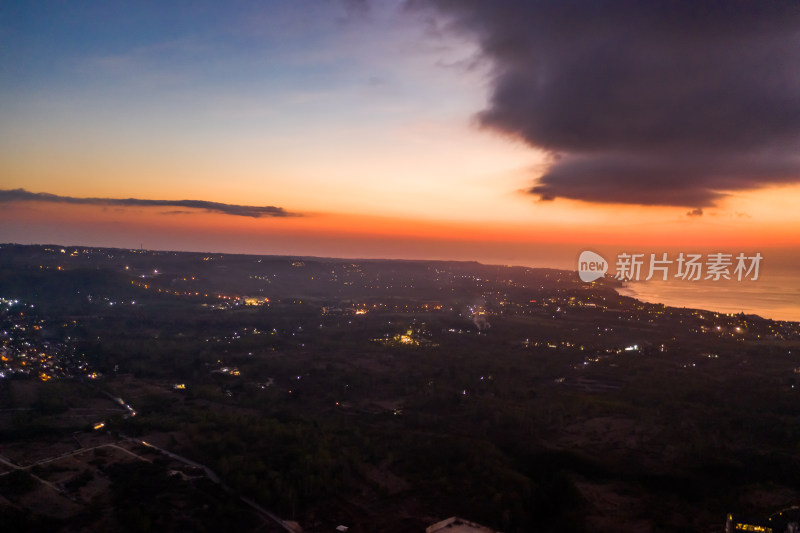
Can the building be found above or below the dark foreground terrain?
above

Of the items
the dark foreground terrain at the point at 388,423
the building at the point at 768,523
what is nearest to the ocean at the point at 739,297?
the dark foreground terrain at the point at 388,423

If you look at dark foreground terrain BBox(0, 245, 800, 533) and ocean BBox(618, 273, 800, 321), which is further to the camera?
ocean BBox(618, 273, 800, 321)

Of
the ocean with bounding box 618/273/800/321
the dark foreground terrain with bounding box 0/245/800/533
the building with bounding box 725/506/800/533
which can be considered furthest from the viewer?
the ocean with bounding box 618/273/800/321

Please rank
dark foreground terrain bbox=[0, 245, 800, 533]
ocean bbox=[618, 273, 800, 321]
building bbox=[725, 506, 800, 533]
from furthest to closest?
ocean bbox=[618, 273, 800, 321] → dark foreground terrain bbox=[0, 245, 800, 533] → building bbox=[725, 506, 800, 533]

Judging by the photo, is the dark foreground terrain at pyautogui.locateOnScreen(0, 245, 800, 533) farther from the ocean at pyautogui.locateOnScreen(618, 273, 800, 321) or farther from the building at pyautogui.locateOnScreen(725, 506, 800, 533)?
the ocean at pyautogui.locateOnScreen(618, 273, 800, 321)

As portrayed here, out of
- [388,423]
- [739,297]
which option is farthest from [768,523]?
[739,297]

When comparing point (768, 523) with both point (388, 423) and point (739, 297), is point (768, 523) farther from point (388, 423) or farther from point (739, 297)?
point (739, 297)

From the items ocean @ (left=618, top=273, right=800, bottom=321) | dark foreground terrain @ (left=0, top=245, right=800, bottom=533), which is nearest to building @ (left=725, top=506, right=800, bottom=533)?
dark foreground terrain @ (left=0, top=245, right=800, bottom=533)

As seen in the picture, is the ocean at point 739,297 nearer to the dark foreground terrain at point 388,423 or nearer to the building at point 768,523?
the dark foreground terrain at point 388,423

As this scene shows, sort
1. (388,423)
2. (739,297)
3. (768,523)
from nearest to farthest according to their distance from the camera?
(768,523)
(388,423)
(739,297)

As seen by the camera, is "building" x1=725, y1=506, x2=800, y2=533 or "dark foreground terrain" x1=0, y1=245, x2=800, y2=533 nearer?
"building" x1=725, y1=506, x2=800, y2=533
